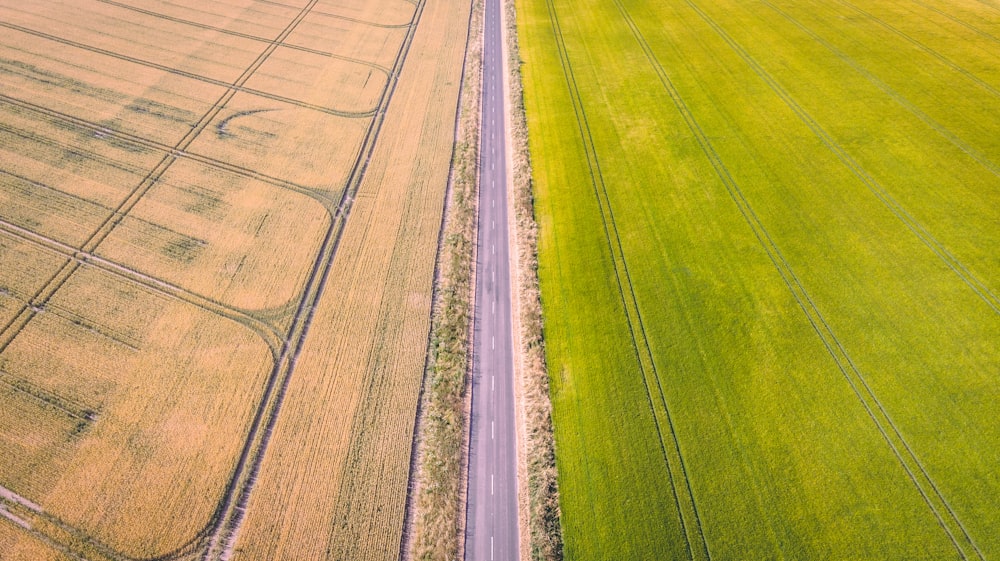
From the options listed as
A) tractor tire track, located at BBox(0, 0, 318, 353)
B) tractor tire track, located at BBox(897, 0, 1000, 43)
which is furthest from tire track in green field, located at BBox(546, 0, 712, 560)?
tractor tire track, located at BBox(897, 0, 1000, 43)

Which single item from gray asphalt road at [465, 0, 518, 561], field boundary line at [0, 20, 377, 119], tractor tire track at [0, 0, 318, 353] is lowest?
gray asphalt road at [465, 0, 518, 561]

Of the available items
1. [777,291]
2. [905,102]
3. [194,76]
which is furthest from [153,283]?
[905,102]

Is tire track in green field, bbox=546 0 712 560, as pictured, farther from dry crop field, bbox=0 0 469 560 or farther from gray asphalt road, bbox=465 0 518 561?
dry crop field, bbox=0 0 469 560

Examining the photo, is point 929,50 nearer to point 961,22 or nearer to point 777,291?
point 961,22

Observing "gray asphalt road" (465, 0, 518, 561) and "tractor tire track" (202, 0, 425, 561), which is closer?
"tractor tire track" (202, 0, 425, 561)

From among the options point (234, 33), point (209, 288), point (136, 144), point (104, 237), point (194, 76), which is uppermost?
point (234, 33)

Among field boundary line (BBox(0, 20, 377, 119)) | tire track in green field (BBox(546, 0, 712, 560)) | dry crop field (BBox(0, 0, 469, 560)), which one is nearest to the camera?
tire track in green field (BBox(546, 0, 712, 560))

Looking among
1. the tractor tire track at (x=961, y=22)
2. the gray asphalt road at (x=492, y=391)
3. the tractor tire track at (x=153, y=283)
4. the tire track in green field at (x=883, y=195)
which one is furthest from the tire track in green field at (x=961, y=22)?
the tractor tire track at (x=153, y=283)

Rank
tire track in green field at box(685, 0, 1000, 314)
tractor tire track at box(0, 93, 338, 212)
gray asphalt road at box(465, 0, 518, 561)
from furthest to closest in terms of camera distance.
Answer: tractor tire track at box(0, 93, 338, 212)
tire track in green field at box(685, 0, 1000, 314)
gray asphalt road at box(465, 0, 518, 561)
